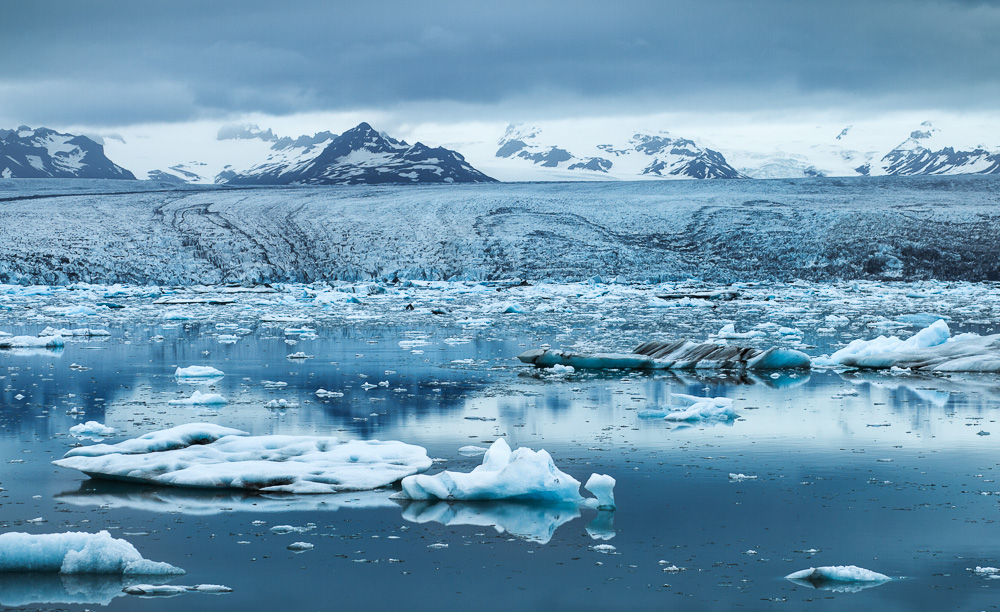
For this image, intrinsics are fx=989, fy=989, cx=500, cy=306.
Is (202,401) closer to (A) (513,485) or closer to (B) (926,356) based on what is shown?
(A) (513,485)

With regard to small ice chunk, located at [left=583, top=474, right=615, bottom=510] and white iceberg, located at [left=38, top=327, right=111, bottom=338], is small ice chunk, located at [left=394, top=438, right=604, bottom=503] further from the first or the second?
white iceberg, located at [left=38, top=327, right=111, bottom=338]

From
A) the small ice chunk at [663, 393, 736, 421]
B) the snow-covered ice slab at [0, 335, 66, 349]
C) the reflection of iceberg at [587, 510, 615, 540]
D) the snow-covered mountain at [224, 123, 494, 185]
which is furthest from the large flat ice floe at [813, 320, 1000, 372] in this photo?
the snow-covered mountain at [224, 123, 494, 185]

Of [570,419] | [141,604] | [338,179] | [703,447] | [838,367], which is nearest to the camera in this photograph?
[141,604]

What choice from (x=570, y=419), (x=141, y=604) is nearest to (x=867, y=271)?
(x=570, y=419)

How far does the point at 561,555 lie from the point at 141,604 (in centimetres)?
177

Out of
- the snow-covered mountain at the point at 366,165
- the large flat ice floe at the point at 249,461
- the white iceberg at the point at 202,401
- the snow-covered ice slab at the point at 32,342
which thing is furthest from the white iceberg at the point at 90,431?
the snow-covered mountain at the point at 366,165

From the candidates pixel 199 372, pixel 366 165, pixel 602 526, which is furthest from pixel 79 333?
pixel 366 165

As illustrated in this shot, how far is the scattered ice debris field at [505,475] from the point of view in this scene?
13.4ft

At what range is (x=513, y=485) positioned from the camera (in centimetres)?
530

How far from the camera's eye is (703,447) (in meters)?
6.78

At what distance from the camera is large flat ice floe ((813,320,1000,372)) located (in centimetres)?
1091

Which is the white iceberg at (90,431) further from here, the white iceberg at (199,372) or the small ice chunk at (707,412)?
the small ice chunk at (707,412)

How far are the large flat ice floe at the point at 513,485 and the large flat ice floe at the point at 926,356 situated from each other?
22.9 feet

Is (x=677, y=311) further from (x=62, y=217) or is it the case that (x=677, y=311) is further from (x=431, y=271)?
(x=62, y=217)
